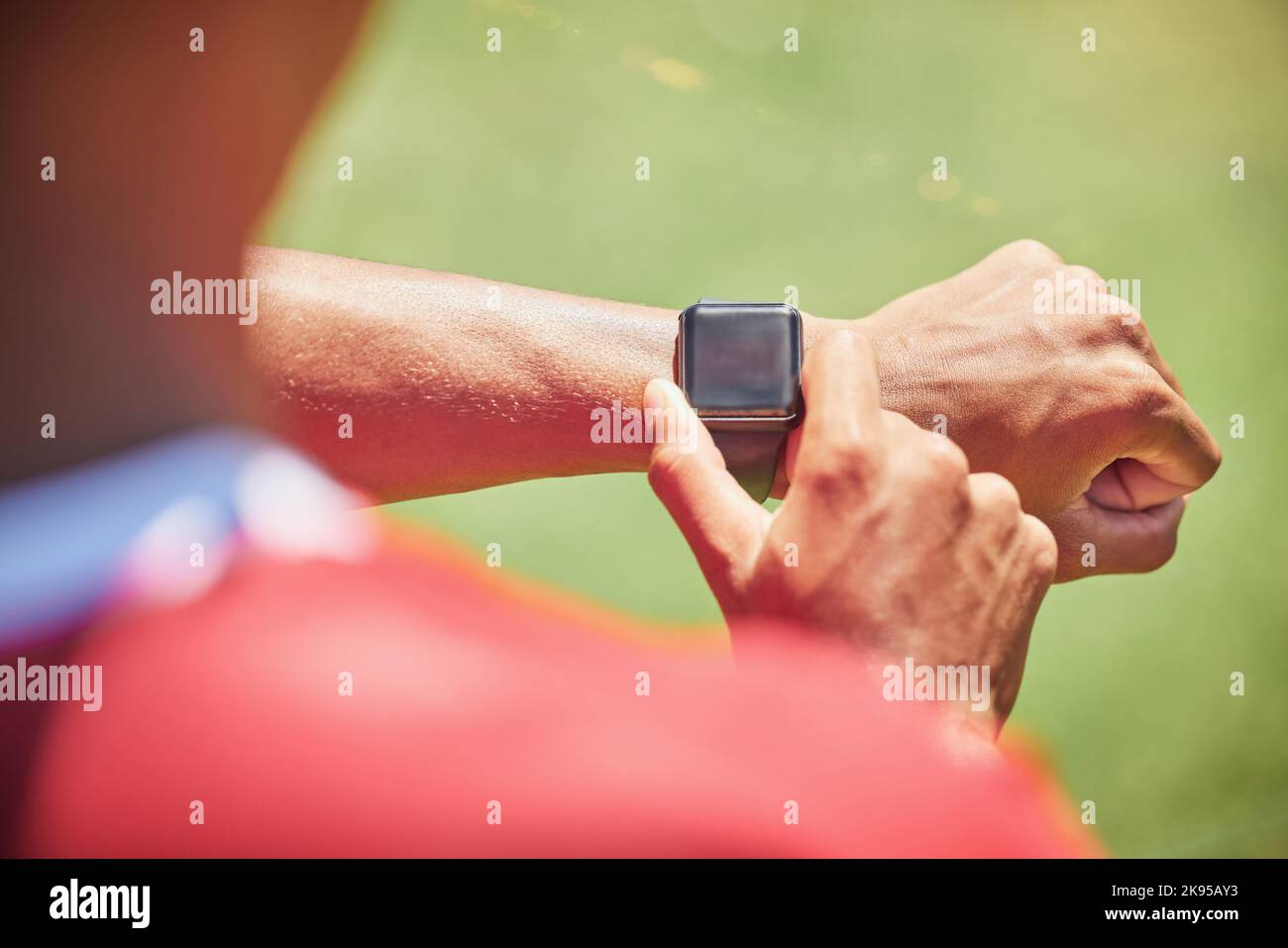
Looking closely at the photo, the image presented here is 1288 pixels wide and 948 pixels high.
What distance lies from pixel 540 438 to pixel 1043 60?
1532mm

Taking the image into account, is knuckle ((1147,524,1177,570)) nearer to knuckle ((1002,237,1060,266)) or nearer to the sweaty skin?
the sweaty skin

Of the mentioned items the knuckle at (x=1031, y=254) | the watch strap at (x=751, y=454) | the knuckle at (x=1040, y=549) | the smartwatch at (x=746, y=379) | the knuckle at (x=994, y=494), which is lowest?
the knuckle at (x=1040, y=549)

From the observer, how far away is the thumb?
31.2 inches

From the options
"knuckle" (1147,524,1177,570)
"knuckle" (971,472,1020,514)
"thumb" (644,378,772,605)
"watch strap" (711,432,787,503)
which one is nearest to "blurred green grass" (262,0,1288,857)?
"knuckle" (1147,524,1177,570)

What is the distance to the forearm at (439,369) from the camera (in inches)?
45.7

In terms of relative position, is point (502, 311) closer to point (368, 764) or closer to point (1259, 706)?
point (368, 764)

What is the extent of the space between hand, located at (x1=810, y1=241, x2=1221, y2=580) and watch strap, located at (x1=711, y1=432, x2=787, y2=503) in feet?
0.96

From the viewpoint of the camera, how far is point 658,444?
95 cm

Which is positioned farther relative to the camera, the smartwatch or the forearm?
the forearm

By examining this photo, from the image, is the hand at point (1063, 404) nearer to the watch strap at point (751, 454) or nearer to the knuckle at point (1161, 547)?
the knuckle at point (1161, 547)

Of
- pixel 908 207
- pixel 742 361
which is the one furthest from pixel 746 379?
pixel 908 207

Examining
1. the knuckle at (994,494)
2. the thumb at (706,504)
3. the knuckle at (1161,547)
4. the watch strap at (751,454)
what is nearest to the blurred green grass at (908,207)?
the knuckle at (1161,547)

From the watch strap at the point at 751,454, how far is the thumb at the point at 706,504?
→ 0.07 metres

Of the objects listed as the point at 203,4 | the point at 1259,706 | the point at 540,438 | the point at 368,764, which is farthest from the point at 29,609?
the point at 1259,706
